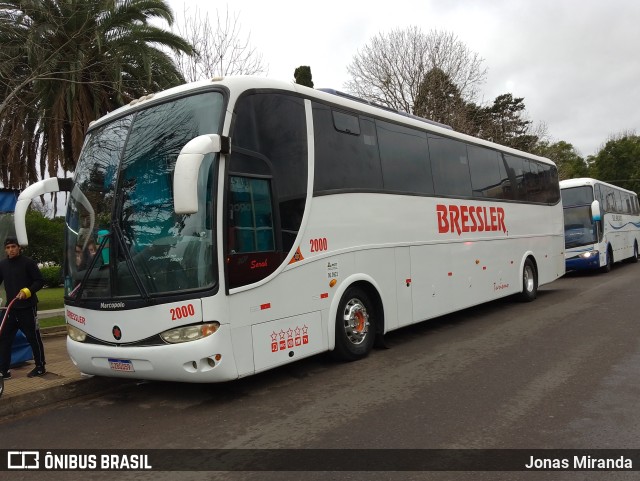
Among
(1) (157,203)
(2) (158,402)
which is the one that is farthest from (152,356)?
(1) (157,203)

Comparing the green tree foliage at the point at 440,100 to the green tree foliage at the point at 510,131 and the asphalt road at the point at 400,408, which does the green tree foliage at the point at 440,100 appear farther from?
the asphalt road at the point at 400,408

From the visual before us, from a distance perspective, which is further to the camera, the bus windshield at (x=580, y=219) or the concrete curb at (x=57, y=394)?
the bus windshield at (x=580, y=219)

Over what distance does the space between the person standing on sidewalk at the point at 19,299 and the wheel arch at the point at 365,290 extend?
12.2 feet

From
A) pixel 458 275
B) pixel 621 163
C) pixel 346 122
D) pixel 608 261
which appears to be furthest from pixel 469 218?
pixel 621 163

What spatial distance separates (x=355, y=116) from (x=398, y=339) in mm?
3694

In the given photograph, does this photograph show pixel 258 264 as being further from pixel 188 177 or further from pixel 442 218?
pixel 442 218

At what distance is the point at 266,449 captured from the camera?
4312 mm

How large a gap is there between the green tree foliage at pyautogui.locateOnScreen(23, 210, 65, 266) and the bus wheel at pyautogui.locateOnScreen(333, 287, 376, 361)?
717 inches

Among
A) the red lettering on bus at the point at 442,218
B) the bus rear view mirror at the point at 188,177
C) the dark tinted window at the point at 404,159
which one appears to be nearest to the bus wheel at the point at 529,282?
the red lettering on bus at the point at 442,218

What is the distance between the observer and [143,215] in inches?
221

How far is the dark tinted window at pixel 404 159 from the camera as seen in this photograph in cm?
813

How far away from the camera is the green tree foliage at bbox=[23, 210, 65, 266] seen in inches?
861

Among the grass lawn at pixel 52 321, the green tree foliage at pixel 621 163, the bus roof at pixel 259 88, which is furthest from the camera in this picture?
the green tree foliage at pixel 621 163

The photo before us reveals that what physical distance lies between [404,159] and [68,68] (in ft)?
31.3
